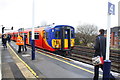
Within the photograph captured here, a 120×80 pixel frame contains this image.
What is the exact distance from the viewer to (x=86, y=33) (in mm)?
41438

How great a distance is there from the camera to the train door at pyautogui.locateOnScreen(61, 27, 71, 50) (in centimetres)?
1089

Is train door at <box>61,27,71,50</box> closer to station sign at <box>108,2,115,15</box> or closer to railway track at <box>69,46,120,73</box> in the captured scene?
railway track at <box>69,46,120,73</box>

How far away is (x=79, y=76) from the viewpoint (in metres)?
Result: 5.14

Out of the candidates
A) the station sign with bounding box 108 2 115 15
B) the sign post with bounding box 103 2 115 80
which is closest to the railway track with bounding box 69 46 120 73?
the sign post with bounding box 103 2 115 80

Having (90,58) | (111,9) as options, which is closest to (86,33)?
(90,58)

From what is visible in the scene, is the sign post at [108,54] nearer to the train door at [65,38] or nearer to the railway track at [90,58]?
the railway track at [90,58]

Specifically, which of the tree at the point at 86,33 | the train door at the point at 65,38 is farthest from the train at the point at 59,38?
the tree at the point at 86,33

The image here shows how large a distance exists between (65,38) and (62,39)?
0.47 m

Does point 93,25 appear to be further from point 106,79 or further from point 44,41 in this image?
point 106,79

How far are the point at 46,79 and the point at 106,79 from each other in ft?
7.66

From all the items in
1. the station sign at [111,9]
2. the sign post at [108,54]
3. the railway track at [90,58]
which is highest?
the station sign at [111,9]

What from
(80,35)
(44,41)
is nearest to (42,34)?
(44,41)

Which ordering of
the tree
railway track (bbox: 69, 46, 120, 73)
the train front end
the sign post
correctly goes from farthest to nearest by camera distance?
the tree
the train front end
railway track (bbox: 69, 46, 120, 73)
the sign post

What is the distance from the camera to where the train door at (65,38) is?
10887 mm
